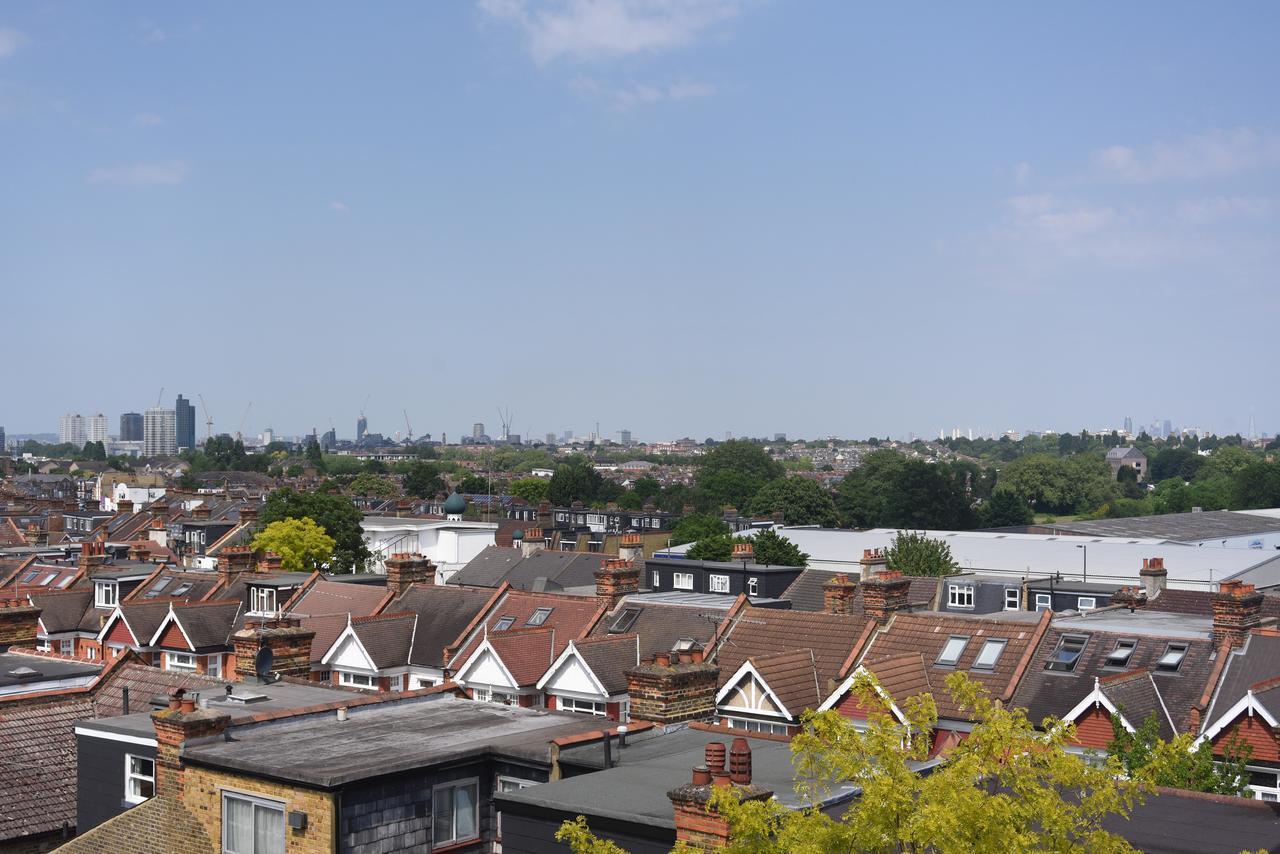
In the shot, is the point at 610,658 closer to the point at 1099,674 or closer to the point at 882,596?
the point at 882,596

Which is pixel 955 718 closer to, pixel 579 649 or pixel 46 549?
pixel 579 649

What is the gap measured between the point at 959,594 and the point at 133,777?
4880 centimetres

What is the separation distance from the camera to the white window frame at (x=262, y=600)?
179 feet

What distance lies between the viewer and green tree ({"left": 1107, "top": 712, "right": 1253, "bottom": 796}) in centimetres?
2603

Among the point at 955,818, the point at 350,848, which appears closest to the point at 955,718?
the point at 350,848

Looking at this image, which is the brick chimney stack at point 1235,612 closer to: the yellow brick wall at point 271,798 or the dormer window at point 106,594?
the yellow brick wall at point 271,798

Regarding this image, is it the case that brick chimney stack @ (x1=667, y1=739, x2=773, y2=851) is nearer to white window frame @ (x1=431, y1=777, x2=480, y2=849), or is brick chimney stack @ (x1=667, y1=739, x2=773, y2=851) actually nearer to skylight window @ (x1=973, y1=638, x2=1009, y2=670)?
white window frame @ (x1=431, y1=777, x2=480, y2=849)

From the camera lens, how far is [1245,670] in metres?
33.0

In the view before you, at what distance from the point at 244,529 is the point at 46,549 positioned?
53.4ft

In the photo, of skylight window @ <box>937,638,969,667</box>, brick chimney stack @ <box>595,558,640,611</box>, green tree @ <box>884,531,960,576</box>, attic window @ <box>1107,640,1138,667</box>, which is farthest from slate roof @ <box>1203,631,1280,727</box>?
green tree @ <box>884,531,960,576</box>

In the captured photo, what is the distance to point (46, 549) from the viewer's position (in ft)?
286

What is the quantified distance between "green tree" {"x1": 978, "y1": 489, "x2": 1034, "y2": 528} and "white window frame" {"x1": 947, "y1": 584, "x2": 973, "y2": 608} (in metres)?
107

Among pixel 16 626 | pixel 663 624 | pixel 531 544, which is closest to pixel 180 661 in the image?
pixel 16 626

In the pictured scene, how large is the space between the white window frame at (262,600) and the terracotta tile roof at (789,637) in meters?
22.2
